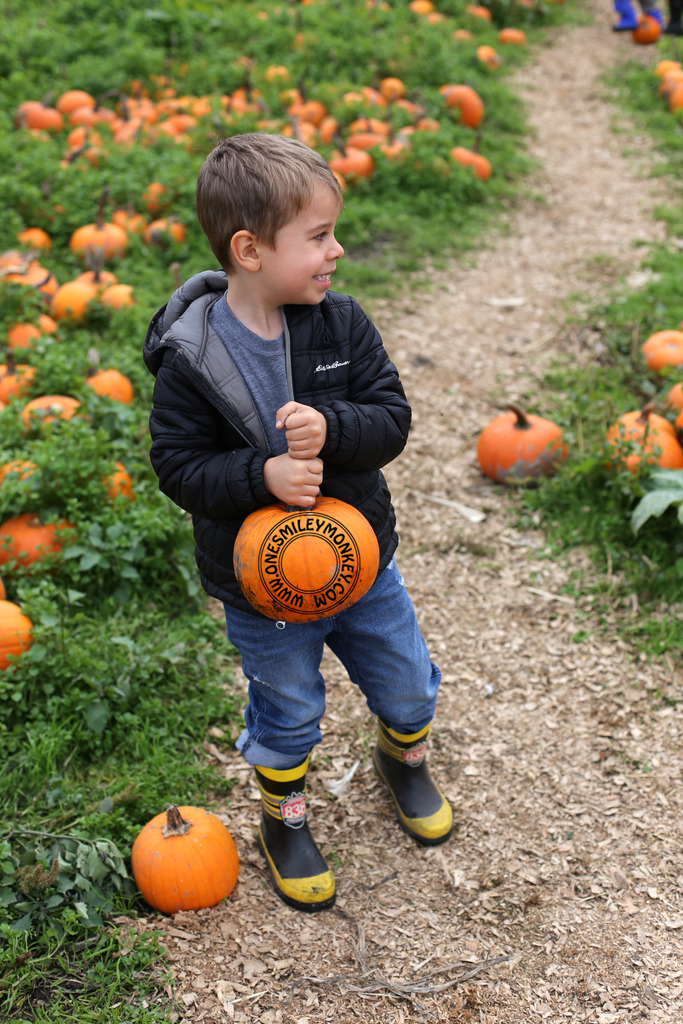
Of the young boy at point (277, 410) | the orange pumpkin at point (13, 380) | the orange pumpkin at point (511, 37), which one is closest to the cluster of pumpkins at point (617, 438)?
the young boy at point (277, 410)

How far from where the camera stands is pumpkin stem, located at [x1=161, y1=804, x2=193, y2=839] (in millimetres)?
3004

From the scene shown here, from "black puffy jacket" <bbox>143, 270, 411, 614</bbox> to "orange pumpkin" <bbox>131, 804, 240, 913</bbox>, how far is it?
0.95m

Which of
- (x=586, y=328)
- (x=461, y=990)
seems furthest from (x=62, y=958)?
(x=586, y=328)

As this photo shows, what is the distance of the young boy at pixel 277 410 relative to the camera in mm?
2301

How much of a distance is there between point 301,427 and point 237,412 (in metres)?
0.26

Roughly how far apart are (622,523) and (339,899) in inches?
96.4

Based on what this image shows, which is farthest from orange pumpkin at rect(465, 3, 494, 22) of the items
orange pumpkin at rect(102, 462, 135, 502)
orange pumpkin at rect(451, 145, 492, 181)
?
orange pumpkin at rect(102, 462, 135, 502)

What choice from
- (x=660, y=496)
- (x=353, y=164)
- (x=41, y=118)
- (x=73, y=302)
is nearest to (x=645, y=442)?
(x=660, y=496)

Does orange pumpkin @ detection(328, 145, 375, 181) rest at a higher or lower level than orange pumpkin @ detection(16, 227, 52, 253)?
higher

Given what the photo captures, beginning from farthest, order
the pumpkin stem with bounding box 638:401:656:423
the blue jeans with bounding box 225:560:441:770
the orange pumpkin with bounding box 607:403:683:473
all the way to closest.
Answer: the pumpkin stem with bounding box 638:401:656:423 → the orange pumpkin with bounding box 607:403:683:473 → the blue jeans with bounding box 225:560:441:770

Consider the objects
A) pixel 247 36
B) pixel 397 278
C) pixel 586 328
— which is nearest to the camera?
pixel 586 328

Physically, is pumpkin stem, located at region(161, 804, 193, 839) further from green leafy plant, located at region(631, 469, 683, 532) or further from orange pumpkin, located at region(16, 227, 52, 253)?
orange pumpkin, located at region(16, 227, 52, 253)

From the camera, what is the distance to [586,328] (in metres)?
6.43

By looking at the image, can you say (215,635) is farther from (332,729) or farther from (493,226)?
(493,226)
